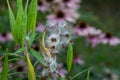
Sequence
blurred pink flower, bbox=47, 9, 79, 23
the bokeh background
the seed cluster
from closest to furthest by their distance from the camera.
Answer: the seed cluster, the bokeh background, blurred pink flower, bbox=47, 9, 79, 23

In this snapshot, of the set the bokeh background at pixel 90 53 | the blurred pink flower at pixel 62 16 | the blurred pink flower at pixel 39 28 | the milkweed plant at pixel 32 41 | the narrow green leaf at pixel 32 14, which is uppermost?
the narrow green leaf at pixel 32 14

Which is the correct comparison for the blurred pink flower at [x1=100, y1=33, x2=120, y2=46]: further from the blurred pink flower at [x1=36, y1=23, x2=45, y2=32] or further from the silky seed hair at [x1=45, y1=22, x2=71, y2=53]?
the silky seed hair at [x1=45, y1=22, x2=71, y2=53]

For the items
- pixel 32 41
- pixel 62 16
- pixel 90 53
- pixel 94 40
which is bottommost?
pixel 90 53

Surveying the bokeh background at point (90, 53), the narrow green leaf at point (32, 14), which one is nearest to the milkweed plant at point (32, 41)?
the narrow green leaf at point (32, 14)

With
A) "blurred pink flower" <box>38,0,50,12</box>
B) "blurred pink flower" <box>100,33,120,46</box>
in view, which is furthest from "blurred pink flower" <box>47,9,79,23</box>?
"blurred pink flower" <box>100,33,120,46</box>

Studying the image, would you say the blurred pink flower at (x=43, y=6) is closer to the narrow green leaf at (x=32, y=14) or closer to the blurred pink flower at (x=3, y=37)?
the blurred pink flower at (x=3, y=37)

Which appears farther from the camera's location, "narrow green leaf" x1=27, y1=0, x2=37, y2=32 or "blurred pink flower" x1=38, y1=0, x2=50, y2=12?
"blurred pink flower" x1=38, y1=0, x2=50, y2=12

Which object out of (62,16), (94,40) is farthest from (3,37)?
(94,40)

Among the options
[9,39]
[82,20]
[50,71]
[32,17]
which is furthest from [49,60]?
[82,20]

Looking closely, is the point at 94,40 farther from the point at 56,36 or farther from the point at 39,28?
the point at 56,36

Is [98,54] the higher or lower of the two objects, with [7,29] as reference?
lower

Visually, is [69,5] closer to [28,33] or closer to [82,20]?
[82,20]
